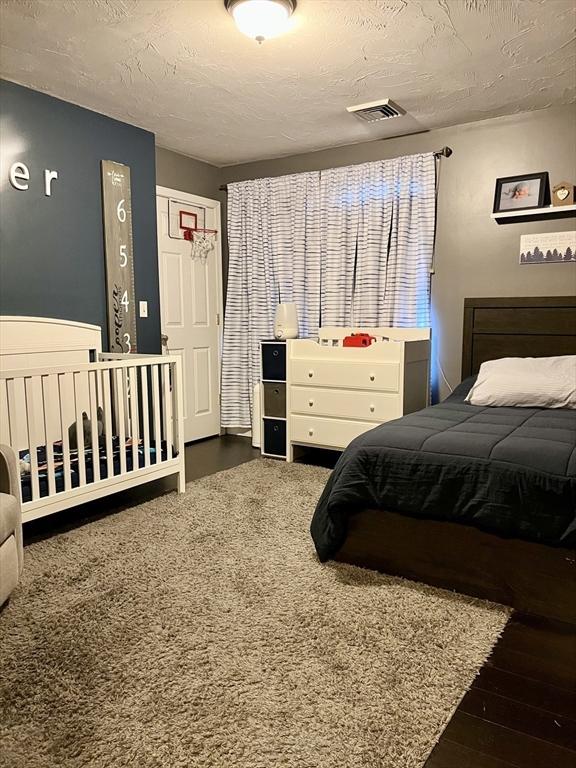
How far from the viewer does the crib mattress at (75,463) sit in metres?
2.63

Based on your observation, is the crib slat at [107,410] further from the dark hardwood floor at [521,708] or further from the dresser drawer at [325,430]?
the dark hardwood floor at [521,708]

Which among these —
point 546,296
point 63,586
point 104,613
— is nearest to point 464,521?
point 104,613

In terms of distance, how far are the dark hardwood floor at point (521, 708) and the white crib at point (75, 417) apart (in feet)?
6.25

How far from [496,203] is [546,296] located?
2.24 feet

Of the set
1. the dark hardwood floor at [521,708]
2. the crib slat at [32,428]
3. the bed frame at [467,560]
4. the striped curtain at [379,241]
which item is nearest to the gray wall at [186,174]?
the striped curtain at [379,241]

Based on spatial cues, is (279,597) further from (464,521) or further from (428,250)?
(428,250)

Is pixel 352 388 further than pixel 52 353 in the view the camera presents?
Yes

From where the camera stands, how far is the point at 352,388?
371 centimetres

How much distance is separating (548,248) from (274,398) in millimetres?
2075

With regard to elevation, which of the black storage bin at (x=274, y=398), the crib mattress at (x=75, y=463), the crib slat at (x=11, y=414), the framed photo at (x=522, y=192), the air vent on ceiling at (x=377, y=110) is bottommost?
the crib mattress at (x=75, y=463)

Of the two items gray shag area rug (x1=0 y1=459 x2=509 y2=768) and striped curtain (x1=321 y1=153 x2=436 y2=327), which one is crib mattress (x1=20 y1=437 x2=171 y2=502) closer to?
gray shag area rug (x1=0 y1=459 x2=509 y2=768)

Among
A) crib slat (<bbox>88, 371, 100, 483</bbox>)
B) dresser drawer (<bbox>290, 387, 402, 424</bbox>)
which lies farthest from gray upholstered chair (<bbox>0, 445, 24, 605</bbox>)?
dresser drawer (<bbox>290, 387, 402, 424</bbox>)

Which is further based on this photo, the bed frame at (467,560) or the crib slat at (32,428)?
the crib slat at (32,428)

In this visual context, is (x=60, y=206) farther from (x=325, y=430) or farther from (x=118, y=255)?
(x=325, y=430)
